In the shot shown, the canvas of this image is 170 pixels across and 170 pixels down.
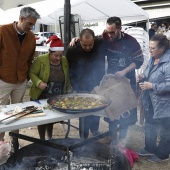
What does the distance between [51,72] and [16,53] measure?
61cm

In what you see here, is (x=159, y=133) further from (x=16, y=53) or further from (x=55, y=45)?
(x=16, y=53)

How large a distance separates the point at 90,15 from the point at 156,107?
696 centimetres

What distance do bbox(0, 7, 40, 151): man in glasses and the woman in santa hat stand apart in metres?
0.20

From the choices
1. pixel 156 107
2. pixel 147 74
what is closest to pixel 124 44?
pixel 147 74

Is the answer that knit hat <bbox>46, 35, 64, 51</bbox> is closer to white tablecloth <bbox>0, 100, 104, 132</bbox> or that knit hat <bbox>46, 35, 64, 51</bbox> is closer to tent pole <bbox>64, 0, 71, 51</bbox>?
white tablecloth <bbox>0, 100, 104, 132</bbox>

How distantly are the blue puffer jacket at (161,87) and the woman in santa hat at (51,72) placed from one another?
1310mm

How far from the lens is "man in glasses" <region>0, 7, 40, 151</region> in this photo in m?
3.41

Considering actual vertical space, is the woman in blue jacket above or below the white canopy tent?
A: below

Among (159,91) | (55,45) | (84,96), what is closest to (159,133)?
(159,91)

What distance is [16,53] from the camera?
141 inches

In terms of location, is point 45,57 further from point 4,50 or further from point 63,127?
point 63,127

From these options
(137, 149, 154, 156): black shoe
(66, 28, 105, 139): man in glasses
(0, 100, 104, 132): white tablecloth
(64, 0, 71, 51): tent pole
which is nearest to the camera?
(0, 100, 104, 132): white tablecloth

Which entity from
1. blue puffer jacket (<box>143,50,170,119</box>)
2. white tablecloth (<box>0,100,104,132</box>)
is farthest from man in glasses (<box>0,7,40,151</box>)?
blue puffer jacket (<box>143,50,170,119</box>)

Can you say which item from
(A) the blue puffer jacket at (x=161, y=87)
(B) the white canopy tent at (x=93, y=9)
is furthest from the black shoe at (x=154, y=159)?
(B) the white canopy tent at (x=93, y=9)
